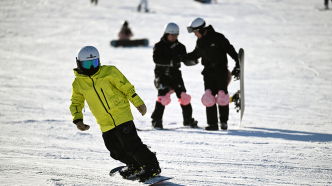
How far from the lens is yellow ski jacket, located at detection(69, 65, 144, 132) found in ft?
12.6

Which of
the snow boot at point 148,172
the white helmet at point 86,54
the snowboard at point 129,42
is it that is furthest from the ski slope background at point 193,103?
the white helmet at point 86,54

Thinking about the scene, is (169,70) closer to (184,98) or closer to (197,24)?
(184,98)

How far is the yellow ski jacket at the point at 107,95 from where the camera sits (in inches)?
152

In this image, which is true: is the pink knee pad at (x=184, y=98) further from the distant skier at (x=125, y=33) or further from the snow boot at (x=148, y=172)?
the distant skier at (x=125, y=33)

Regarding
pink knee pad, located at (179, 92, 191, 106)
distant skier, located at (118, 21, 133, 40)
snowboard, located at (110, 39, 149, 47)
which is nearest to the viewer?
pink knee pad, located at (179, 92, 191, 106)

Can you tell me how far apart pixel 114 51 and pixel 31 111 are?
790 centimetres

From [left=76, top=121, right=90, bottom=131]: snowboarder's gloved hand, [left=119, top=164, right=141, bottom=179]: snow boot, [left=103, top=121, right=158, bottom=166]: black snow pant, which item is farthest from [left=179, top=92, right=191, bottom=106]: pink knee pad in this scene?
[left=76, top=121, right=90, bottom=131]: snowboarder's gloved hand

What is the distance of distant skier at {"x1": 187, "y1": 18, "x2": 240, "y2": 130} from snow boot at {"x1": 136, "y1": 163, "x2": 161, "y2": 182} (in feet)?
8.92

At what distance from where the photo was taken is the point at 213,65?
6.48m

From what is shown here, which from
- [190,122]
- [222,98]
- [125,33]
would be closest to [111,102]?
[222,98]

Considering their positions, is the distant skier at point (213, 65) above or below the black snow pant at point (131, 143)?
above

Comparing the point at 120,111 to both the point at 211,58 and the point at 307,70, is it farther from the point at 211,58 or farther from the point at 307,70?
the point at 307,70

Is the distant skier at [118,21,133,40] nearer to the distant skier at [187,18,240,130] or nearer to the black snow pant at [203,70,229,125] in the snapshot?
the distant skier at [187,18,240,130]

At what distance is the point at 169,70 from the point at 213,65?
0.85m
